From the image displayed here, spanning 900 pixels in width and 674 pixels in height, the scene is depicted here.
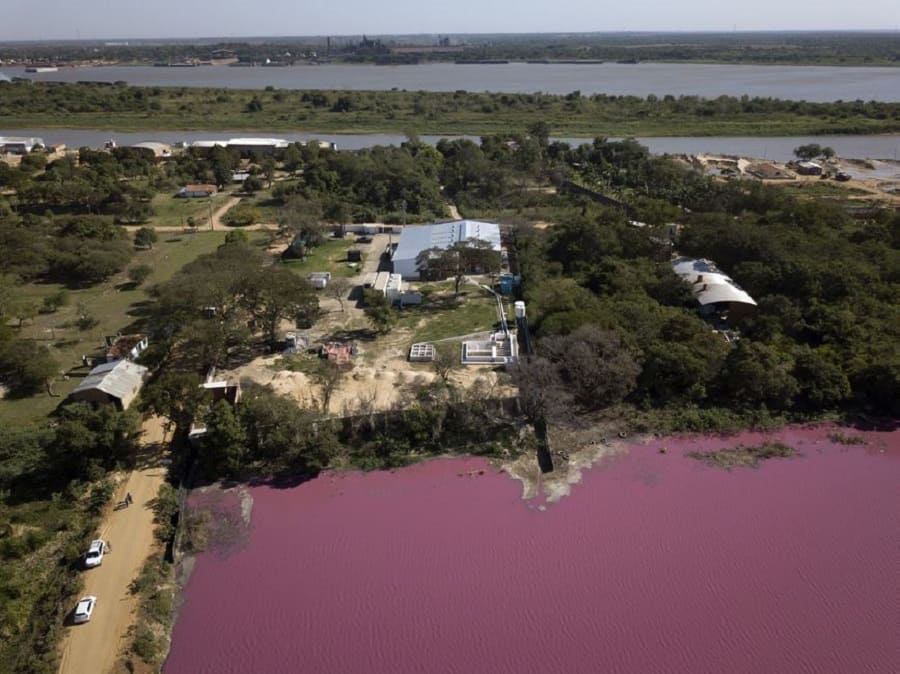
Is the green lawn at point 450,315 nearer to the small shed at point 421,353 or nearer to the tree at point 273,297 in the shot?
the small shed at point 421,353

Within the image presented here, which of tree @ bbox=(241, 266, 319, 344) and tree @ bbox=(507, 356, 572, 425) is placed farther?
tree @ bbox=(241, 266, 319, 344)

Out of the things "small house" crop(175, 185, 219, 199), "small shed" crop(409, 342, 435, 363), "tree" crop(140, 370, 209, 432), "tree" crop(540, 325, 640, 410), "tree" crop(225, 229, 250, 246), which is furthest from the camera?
"small house" crop(175, 185, 219, 199)

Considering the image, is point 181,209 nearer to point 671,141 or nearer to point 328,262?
point 328,262

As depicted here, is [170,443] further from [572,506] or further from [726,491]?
[726,491]

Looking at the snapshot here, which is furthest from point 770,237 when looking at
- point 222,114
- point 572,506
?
point 222,114

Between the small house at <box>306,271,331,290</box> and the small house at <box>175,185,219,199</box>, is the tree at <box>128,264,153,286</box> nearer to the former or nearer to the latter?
the small house at <box>306,271,331,290</box>

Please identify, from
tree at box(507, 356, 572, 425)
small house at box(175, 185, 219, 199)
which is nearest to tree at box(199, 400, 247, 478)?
Result: tree at box(507, 356, 572, 425)

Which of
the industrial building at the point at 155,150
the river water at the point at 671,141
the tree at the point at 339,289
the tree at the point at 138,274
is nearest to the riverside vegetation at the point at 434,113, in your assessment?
the river water at the point at 671,141
